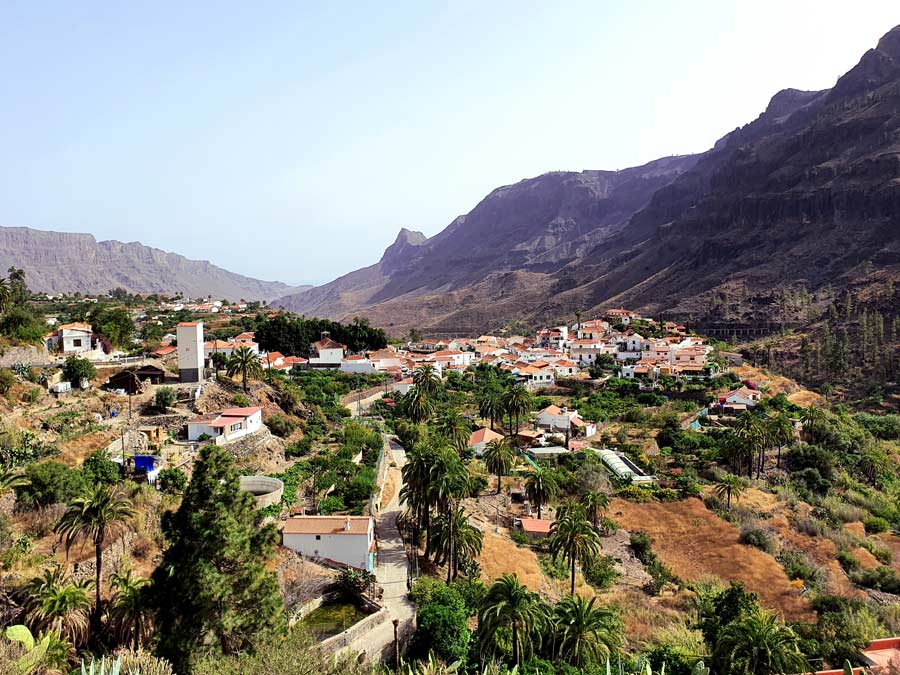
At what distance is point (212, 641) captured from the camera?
15.5m

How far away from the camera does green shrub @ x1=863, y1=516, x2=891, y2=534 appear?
108 ft

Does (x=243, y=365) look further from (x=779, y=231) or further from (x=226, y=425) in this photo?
(x=779, y=231)

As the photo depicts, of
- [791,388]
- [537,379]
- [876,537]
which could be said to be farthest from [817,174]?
[876,537]

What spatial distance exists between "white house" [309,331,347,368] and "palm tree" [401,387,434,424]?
21.9m

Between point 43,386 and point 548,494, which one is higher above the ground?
point 43,386

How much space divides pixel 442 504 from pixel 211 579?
12.9 m

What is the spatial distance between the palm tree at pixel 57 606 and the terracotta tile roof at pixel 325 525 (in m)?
9.07

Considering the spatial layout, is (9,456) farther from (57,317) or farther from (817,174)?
(817,174)

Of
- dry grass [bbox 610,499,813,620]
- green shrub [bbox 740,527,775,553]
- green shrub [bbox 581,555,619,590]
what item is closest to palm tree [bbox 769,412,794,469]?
dry grass [bbox 610,499,813,620]

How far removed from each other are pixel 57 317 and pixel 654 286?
398 feet

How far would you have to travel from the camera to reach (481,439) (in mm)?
45062

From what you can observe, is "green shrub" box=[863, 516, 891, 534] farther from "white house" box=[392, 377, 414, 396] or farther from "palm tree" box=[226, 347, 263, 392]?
"palm tree" box=[226, 347, 263, 392]

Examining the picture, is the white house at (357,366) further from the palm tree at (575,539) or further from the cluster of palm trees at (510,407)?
the palm tree at (575,539)

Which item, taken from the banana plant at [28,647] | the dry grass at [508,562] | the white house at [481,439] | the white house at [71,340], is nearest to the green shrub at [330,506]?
the dry grass at [508,562]
